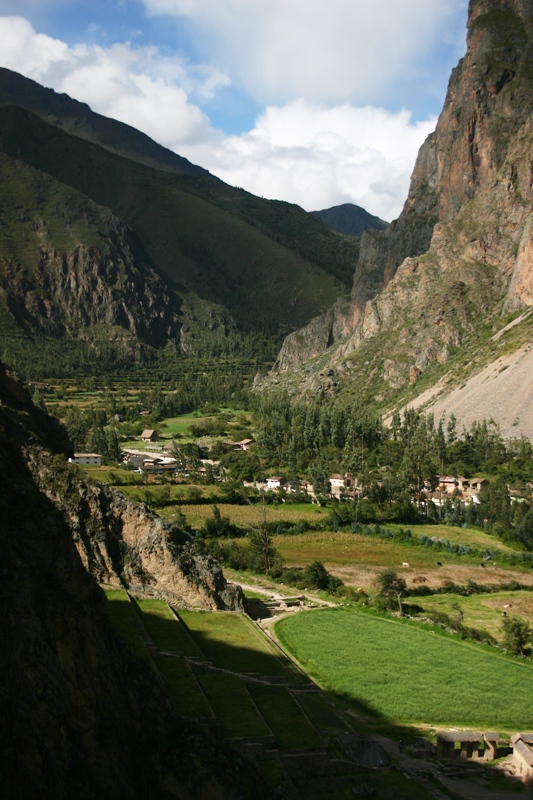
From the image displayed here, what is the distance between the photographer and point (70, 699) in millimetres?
18453

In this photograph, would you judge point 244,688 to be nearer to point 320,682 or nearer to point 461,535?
point 320,682

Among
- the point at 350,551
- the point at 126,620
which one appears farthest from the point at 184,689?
the point at 350,551

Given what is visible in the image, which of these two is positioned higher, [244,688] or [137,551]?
[137,551]

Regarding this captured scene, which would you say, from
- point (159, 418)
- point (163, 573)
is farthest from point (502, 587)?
point (159, 418)

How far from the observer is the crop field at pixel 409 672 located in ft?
121

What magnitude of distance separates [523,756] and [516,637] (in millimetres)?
17624

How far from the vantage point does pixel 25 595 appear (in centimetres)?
1775

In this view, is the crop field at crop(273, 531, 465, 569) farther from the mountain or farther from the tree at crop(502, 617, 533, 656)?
the mountain

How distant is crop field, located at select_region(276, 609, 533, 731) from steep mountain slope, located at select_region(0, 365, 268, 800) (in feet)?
55.0

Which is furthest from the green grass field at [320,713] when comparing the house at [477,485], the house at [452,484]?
the house at [452,484]

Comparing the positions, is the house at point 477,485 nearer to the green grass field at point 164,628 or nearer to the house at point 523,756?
the green grass field at point 164,628

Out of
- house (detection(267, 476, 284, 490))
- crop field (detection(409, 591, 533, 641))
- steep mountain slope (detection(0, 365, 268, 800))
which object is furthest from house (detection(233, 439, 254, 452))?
steep mountain slope (detection(0, 365, 268, 800))

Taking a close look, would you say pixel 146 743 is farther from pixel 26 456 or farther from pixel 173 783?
pixel 26 456

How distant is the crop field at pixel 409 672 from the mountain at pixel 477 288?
72.6 metres
